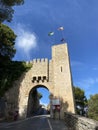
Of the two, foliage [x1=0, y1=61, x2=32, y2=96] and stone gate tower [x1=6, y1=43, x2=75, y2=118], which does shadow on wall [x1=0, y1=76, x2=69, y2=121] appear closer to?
stone gate tower [x1=6, y1=43, x2=75, y2=118]

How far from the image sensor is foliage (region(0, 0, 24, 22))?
35.3 ft

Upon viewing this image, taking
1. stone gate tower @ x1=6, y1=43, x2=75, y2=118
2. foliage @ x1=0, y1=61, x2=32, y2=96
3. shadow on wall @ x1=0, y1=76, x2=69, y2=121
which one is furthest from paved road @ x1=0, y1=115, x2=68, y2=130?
foliage @ x1=0, y1=61, x2=32, y2=96

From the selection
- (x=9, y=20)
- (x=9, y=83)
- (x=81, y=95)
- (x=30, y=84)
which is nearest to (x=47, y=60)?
(x=30, y=84)

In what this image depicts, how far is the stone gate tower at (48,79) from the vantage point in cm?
2272

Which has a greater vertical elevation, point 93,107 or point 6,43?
point 6,43

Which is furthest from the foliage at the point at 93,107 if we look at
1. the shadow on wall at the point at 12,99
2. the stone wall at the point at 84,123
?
the stone wall at the point at 84,123

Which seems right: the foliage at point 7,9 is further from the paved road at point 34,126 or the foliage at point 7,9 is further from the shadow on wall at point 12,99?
the shadow on wall at point 12,99

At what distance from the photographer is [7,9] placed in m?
11.2

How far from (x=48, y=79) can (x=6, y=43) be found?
7.35 metres

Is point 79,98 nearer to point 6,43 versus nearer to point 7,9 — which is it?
point 6,43

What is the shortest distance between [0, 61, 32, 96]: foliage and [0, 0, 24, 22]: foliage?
12.3 meters

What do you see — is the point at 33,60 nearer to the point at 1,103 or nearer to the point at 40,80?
the point at 40,80

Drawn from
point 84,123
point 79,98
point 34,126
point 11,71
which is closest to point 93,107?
point 79,98

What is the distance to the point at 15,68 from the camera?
25.0 metres
